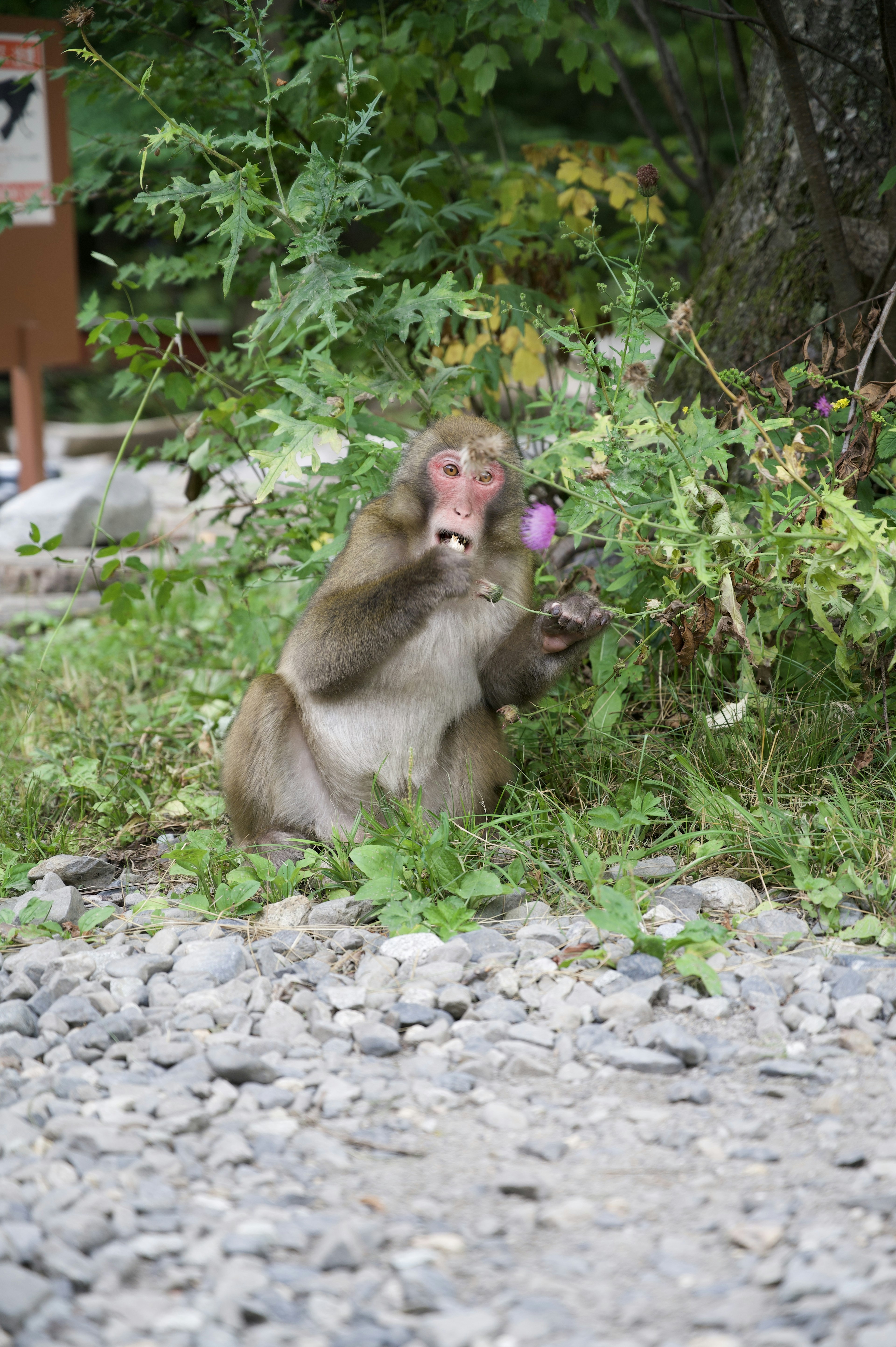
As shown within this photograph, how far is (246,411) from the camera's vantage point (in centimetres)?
404

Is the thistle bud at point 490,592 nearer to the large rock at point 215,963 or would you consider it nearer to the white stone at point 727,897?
the white stone at point 727,897

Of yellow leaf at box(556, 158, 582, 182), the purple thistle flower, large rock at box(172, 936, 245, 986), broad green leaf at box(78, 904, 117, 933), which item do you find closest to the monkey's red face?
the purple thistle flower

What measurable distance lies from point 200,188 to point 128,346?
1008mm

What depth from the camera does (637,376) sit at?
8.41 feet

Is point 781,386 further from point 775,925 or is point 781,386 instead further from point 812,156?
point 775,925

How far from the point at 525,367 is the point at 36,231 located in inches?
205

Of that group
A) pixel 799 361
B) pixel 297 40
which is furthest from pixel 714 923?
pixel 297 40

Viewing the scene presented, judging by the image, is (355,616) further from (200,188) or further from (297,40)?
(297,40)

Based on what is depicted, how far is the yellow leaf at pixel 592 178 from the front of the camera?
468 centimetres

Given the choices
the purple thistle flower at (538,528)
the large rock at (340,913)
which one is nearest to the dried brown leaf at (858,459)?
the purple thistle flower at (538,528)

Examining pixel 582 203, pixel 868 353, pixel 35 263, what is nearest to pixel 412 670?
pixel 868 353

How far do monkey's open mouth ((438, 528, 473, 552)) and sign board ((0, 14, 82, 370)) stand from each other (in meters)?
5.39

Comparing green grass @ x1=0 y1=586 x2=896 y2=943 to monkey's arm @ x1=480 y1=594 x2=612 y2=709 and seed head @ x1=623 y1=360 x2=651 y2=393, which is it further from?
seed head @ x1=623 y1=360 x2=651 y2=393

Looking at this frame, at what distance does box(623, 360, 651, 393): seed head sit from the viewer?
2.56 meters
